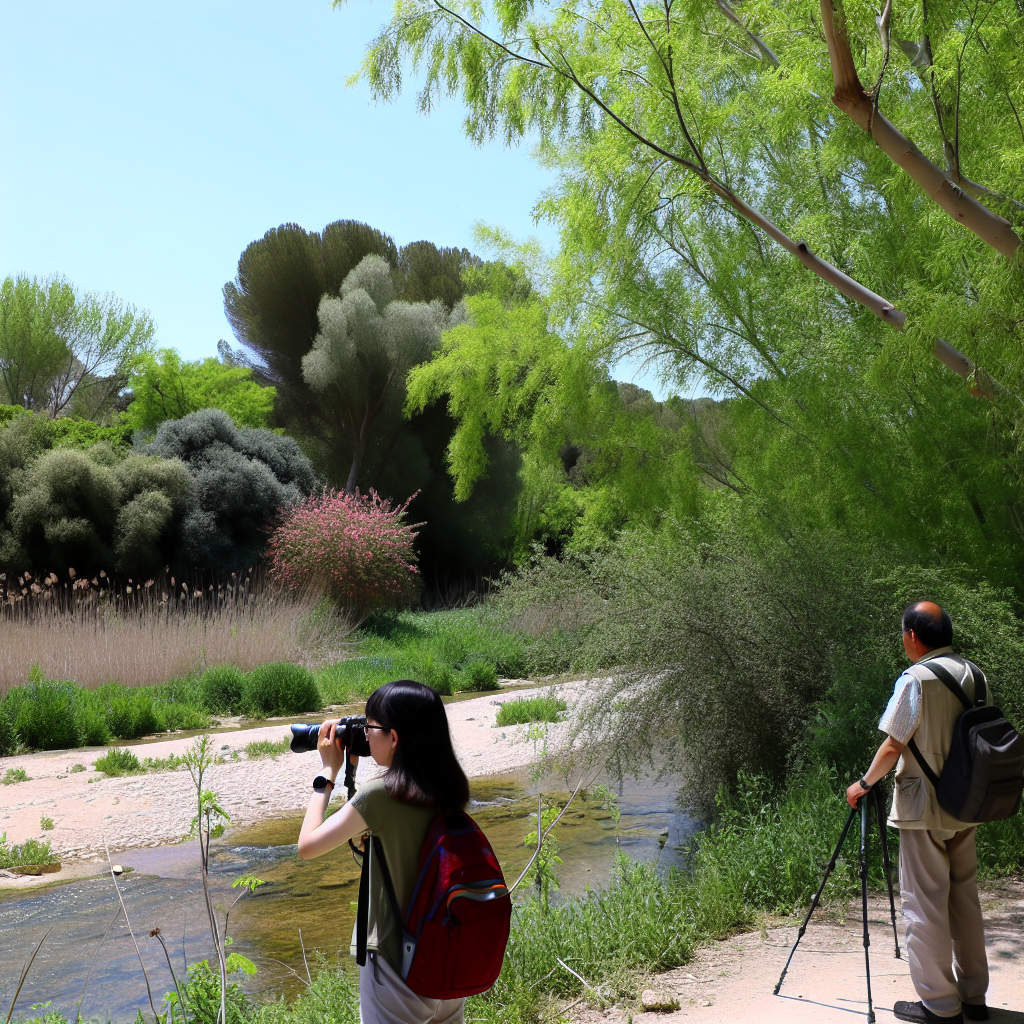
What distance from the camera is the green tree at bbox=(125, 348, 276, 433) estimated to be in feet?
90.2

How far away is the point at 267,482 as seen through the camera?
68.2ft

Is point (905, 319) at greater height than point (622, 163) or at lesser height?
lesser

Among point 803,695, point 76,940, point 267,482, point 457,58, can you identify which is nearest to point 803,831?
point 803,695

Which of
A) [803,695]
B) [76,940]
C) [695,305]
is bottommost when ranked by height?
[76,940]

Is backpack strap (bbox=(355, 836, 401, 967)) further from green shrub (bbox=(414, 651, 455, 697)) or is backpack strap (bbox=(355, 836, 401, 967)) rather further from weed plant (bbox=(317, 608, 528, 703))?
green shrub (bbox=(414, 651, 455, 697))

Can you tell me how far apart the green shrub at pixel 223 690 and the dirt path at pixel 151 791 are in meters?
1.39

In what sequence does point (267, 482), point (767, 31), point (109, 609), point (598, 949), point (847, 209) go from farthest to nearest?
point (267, 482)
point (109, 609)
point (847, 209)
point (767, 31)
point (598, 949)

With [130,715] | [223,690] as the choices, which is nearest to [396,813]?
[130,715]

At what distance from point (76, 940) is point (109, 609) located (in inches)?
403

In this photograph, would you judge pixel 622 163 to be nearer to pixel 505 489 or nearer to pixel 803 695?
pixel 803 695

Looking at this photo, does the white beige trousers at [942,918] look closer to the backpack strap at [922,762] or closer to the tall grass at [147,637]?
the backpack strap at [922,762]

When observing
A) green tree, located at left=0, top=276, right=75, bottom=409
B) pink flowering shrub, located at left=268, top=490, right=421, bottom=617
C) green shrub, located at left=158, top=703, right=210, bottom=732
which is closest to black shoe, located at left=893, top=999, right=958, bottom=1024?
green shrub, located at left=158, top=703, right=210, bottom=732

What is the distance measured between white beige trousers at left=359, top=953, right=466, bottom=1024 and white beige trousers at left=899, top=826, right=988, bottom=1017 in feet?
6.58

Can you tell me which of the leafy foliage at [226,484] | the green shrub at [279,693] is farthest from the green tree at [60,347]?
the green shrub at [279,693]
